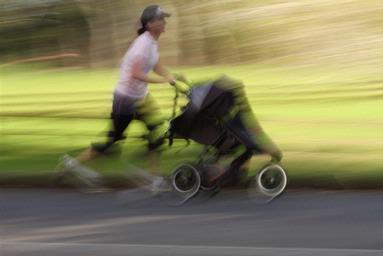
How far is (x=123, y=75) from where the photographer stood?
8742 millimetres

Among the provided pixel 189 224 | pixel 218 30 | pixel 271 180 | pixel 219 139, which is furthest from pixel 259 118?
pixel 189 224

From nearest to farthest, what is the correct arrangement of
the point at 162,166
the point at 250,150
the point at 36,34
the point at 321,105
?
the point at 250,150, the point at 162,166, the point at 321,105, the point at 36,34

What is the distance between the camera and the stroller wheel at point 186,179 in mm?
8594

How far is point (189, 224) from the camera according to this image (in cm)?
765

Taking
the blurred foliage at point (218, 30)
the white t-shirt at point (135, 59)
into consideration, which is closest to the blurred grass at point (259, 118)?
the blurred foliage at point (218, 30)

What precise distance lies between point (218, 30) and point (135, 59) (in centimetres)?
621

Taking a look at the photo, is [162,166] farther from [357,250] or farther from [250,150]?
[357,250]

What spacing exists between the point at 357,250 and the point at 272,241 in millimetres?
677

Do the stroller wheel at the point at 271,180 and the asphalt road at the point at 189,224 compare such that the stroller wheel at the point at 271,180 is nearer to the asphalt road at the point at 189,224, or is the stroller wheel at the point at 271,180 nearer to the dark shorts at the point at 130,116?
the asphalt road at the point at 189,224

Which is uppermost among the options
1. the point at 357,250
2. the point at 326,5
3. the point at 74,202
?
the point at 326,5

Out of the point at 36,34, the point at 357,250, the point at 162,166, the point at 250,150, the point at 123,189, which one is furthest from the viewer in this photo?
the point at 36,34

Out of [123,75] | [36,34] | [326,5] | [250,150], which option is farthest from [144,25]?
[36,34]

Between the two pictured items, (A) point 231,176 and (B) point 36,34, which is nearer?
(A) point 231,176

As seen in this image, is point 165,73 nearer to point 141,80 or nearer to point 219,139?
point 141,80
